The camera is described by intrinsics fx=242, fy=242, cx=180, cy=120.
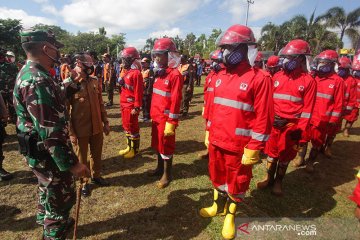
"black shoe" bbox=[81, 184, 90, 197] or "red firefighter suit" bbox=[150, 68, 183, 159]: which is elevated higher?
"red firefighter suit" bbox=[150, 68, 183, 159]

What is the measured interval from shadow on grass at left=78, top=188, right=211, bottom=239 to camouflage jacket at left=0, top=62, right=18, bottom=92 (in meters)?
5.60

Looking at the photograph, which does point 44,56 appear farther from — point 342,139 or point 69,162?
point 342,139

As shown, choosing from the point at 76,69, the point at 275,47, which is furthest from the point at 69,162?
the point at 275,47

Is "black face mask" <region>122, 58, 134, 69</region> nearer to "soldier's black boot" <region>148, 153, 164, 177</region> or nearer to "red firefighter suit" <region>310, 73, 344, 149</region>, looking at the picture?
"soldier's black boot" <region>148, 153, 164, 177</region>

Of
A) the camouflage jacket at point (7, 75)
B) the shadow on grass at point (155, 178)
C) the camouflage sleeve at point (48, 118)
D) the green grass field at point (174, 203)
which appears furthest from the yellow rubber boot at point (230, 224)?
the camouflage jacket at point (7, 75)

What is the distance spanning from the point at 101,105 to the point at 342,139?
27.9ft

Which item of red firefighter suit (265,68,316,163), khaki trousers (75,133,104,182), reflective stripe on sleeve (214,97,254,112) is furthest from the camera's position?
red firefighter suit (265,68,316,163)

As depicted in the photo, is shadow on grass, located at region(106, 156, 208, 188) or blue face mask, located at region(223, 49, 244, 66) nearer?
blue face mask, located at region(223, 49, 244, 66)

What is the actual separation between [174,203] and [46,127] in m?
2.75


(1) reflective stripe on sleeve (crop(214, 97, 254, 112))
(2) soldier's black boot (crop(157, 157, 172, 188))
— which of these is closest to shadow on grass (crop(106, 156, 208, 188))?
(2) soldier's black boot (crop(157, 157, 172, 188))

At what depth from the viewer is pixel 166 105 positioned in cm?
464

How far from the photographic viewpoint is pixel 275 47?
4369 cm

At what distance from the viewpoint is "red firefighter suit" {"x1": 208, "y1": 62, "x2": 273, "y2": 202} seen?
3.04 metres

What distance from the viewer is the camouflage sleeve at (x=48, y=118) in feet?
7.36
